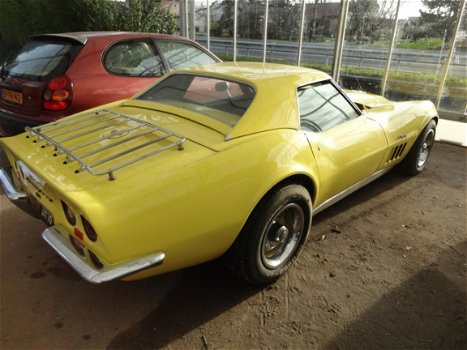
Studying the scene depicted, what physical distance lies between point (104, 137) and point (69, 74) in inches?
71.9

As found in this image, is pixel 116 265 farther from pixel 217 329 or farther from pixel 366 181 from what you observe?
pixel 366 181

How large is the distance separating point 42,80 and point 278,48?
5.64m

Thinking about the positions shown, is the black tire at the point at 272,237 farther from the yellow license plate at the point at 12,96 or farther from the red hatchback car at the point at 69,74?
the yellow license plate at the point at 12,96

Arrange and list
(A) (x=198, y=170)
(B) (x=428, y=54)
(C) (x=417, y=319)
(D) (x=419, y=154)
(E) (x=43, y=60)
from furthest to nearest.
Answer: (B) (x=428, y=54)
(D) (x=419, y=154)
(E) (x=43, y=60)
(C) (x=417, y=319)
(A) (x=198, y=170)

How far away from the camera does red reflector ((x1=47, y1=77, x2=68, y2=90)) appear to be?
144 inches

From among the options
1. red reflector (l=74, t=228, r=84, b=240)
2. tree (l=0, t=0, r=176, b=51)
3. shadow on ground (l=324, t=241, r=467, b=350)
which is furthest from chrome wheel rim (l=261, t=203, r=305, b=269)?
tree (l=0, t=0, r=176, b=51)

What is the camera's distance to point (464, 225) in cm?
337

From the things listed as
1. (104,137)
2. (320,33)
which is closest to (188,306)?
(104,137)

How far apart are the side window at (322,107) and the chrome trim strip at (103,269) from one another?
4.77 feet

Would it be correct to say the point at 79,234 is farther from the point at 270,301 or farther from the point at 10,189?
the point at 270,301

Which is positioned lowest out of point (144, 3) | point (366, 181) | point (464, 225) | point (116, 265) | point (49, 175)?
point (464, 225)

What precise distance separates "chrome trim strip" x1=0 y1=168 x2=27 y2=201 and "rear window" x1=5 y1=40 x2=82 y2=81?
4.74 ft

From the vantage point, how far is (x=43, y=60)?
12.8 feet

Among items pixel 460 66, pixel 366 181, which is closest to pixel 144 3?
pixel 460 66
